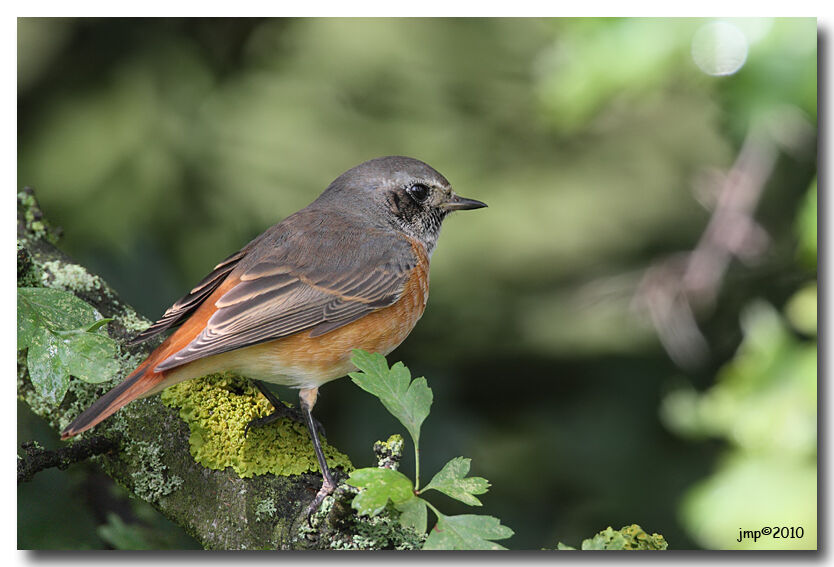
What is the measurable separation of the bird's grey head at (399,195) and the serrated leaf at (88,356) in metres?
1.06

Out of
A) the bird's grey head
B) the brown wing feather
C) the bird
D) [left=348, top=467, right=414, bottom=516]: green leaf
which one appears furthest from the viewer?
the bird's grey head

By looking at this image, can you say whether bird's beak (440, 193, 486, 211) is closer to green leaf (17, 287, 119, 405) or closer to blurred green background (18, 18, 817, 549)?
blurred green background (18, 18, 817, 549)

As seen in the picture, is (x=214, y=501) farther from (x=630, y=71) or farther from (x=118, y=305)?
(x=630, y=71)

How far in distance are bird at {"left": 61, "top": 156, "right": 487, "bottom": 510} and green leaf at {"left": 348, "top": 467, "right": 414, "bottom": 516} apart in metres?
0.35

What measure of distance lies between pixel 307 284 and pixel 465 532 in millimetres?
952

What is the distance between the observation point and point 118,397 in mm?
2080

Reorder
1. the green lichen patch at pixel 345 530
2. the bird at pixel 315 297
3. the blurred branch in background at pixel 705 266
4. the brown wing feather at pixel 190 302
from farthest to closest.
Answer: the blurred branch in background at pixel 705 266 → the brown wing feather at pixel 190 302 → the bird at pixel 315 297 → the green lichen patch at pixel 345 530

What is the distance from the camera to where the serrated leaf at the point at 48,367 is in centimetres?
193

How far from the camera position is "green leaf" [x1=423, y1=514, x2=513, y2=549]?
6.13 feet

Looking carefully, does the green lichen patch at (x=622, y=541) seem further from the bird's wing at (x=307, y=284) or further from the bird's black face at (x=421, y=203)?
the bird's black face at (x=421, y=203)

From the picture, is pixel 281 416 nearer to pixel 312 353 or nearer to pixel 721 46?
pixel 312 353

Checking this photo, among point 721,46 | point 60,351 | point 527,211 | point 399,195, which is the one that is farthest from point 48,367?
point 527,211

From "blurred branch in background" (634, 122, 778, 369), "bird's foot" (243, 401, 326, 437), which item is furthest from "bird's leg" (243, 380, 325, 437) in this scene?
"blurred branch in background" (634, 122, 778, 369)

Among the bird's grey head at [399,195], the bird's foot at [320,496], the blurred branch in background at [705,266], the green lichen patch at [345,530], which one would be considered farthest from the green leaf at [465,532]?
the blurred branch in background at [705,266]
